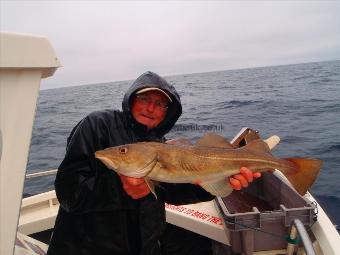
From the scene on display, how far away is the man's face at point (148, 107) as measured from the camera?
346 centimetres

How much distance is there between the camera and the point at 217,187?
3.33 metres

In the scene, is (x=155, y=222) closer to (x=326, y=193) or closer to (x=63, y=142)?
(x=326, y=193)

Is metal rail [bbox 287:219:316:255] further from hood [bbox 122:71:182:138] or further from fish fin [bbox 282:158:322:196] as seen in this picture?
hood [bbox 122:71:182:138]

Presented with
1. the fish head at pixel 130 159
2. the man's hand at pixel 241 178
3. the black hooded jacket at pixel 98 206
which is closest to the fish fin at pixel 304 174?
the man's hand at pixel 241 178

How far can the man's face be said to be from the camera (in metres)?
3.46

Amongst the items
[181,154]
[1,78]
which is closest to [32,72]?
[1,78]

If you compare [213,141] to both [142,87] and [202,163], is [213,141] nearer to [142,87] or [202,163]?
[202,163]

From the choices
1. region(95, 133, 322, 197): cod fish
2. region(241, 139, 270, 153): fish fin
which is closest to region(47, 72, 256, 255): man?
region(95, 133, 322, 197): cod fish

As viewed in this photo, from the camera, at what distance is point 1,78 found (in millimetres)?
1404

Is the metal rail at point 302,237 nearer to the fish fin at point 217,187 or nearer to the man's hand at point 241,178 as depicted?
the man's hand at point 241,178

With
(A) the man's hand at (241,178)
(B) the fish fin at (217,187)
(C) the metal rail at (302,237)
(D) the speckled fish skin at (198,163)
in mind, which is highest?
(D) the speckled fish skin at (198,163)

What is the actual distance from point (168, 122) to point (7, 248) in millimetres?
2621

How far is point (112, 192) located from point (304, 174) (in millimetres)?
2051

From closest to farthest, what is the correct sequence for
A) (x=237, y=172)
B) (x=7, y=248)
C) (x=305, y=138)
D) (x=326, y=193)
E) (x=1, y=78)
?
(x=1, y=78) → (x=7, y=248) → (x=237, y=172) → (x=326, y=193) → (x=305, y=138)
